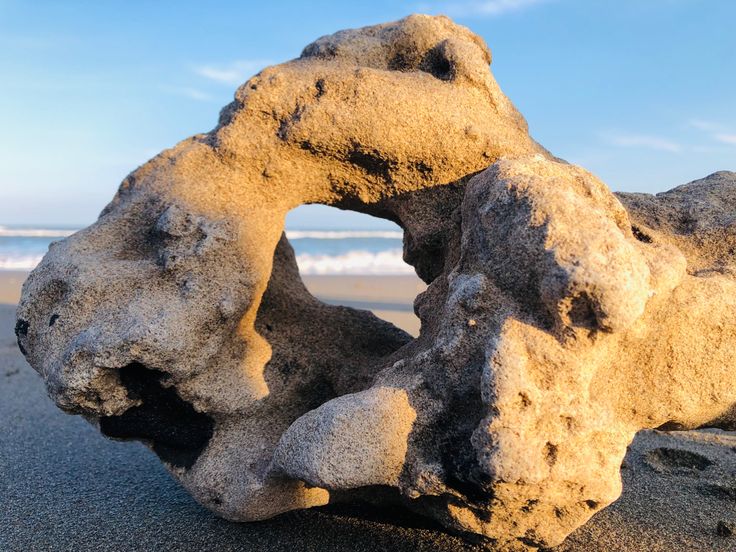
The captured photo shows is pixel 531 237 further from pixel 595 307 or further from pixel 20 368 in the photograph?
pixel 20 368

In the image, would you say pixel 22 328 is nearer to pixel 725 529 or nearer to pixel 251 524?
pixel 251 524

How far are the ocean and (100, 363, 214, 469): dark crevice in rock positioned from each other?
11.8 metres

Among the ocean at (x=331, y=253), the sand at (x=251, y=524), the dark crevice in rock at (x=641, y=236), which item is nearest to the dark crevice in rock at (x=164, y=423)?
the sand at (x=251, y=524)

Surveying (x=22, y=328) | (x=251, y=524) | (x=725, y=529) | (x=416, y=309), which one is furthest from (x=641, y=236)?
(x=22, y=328)

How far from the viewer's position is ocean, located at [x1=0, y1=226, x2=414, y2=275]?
15164mm

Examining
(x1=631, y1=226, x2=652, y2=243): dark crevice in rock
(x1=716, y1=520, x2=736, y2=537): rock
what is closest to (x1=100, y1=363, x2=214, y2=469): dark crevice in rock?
(x1=631, y1=226, x2=652, y2=243): dark crevice in rock

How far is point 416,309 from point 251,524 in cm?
102

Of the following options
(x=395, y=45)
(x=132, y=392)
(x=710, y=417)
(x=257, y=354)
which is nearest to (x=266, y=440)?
(x=257, y=354)

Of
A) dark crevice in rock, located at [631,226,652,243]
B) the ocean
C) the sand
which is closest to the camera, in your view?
dark crevice in rock, located at [631,226,652,243]

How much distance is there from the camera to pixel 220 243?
212 cm

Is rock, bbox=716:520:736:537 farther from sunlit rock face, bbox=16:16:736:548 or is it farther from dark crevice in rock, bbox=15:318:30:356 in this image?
dark crevice in rock, bbox=15:318:30:356

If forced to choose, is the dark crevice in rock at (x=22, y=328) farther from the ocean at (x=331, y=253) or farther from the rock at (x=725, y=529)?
the ocean at (x=331, y=253)

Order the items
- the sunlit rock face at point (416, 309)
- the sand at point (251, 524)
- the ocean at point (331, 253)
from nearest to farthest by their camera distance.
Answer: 1. the sunlit rock face at point (416, 309)
2. the sand at point (251, 524)
3. the ocean at point (331, 253)

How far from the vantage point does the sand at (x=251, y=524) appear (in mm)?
2186
